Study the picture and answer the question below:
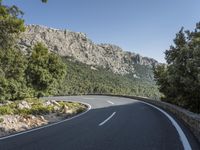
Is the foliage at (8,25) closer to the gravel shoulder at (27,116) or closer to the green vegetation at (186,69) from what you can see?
the gravel shoulder at (27,116)

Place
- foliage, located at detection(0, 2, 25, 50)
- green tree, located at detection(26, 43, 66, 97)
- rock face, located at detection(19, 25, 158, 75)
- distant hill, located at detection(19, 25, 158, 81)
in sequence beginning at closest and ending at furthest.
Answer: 1. foliage, located at detection(0, 2, 25, 50)
2. green tree, located at detection(26, 43, 66, 97)
3. distant hill, located at detection(19, 25, 158, 81)
4. rock face, located at detection(19, 25, 158, 75)

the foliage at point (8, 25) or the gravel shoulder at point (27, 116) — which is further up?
the foliage at point (8, 25)

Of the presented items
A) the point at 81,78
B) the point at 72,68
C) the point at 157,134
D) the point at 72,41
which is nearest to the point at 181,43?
the point at 157,134

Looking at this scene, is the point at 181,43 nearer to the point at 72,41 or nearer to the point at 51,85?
the point at 51,85

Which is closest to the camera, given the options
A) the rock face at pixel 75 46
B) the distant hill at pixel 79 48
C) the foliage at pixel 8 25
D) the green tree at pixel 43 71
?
the foliage at pixel 8 25

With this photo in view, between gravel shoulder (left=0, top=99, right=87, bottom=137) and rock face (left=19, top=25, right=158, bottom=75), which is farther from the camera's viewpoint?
rock face (left=19, top=25, right=158, bottom=75)

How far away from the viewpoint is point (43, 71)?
43438 mm

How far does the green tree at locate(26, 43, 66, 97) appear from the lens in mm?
43438

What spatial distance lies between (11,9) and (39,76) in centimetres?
2615

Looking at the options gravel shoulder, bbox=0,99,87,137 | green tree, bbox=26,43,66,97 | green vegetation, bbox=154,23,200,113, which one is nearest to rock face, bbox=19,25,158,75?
green tree, bbox=26,43,66,97

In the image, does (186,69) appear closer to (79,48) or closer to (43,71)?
(43,71)

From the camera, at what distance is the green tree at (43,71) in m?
43.4

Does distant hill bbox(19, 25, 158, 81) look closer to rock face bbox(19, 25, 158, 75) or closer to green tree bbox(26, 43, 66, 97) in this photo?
rock face bbox(19, 25, 158, 75)

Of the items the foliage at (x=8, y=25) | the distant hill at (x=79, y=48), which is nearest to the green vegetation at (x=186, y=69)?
the foliage at (x=8, y=25)
